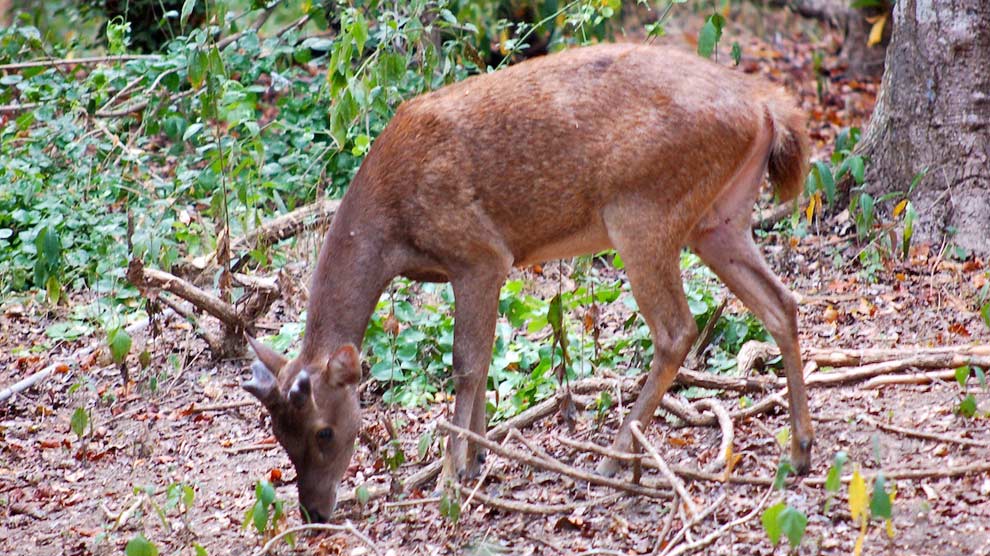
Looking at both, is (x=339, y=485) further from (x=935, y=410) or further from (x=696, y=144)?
(x=935, y=410)

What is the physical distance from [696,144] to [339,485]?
227 centimetres

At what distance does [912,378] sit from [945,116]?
249cm

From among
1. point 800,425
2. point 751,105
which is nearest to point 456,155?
point 751,105

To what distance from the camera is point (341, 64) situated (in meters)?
6.32

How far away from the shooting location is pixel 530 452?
245 inches

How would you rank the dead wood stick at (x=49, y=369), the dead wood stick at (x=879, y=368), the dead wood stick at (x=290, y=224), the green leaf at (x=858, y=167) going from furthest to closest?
1. the dead wood stick at (x=290, y=224)
2. the green leaf at (x=858, y=167)
3. the dead wood stick at (x=49, y=369)
4. the dead wood stick at (x=879, y=368)

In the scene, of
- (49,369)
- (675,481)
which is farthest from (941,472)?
(49,369)

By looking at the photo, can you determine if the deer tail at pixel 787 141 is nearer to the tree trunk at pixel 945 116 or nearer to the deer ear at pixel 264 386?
the tree trunk at pixel 945 116

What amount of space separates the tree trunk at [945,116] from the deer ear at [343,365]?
13.5 feet

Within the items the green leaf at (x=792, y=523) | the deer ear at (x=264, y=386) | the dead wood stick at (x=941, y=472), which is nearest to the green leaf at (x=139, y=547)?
the deer ear at (x=264, y=386)

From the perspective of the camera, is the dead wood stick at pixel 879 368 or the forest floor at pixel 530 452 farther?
the dead wood stick at pixel 879 368

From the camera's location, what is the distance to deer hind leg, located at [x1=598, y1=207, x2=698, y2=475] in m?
5.73

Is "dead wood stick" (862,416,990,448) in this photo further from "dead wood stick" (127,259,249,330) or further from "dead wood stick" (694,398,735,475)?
"dead wood stick" (127,259,249,330)

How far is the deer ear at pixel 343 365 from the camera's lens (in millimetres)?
5672
